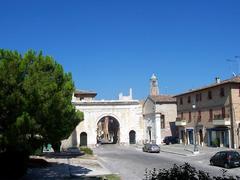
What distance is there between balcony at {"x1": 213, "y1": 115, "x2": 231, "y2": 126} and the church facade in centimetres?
1761

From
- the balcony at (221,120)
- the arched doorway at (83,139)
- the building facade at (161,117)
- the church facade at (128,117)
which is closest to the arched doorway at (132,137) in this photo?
the church facade at (128,117)

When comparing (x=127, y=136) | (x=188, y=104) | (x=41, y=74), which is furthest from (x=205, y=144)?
(x=41, y=74)

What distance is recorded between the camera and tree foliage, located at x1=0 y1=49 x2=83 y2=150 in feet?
68.4

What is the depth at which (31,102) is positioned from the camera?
69.9ft

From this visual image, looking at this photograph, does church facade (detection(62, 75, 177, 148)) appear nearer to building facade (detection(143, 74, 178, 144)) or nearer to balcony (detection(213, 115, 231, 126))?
building facade (detection(143, 74, 178, 144))

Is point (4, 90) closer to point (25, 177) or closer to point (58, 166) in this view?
point (25, 177)

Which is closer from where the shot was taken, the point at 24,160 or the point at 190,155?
the point at 24,160

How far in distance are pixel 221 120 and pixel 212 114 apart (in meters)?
3.46

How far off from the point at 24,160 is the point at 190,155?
22477 millimetres

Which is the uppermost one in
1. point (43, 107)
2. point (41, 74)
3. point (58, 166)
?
point (41, 74)

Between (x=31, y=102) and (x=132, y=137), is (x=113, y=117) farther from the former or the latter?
(x=31, y=102)

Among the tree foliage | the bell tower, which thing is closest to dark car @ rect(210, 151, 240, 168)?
the tree foliage

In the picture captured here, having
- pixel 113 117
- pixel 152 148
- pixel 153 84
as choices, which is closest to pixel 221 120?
pixel 152 148

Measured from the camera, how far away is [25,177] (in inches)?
1077
